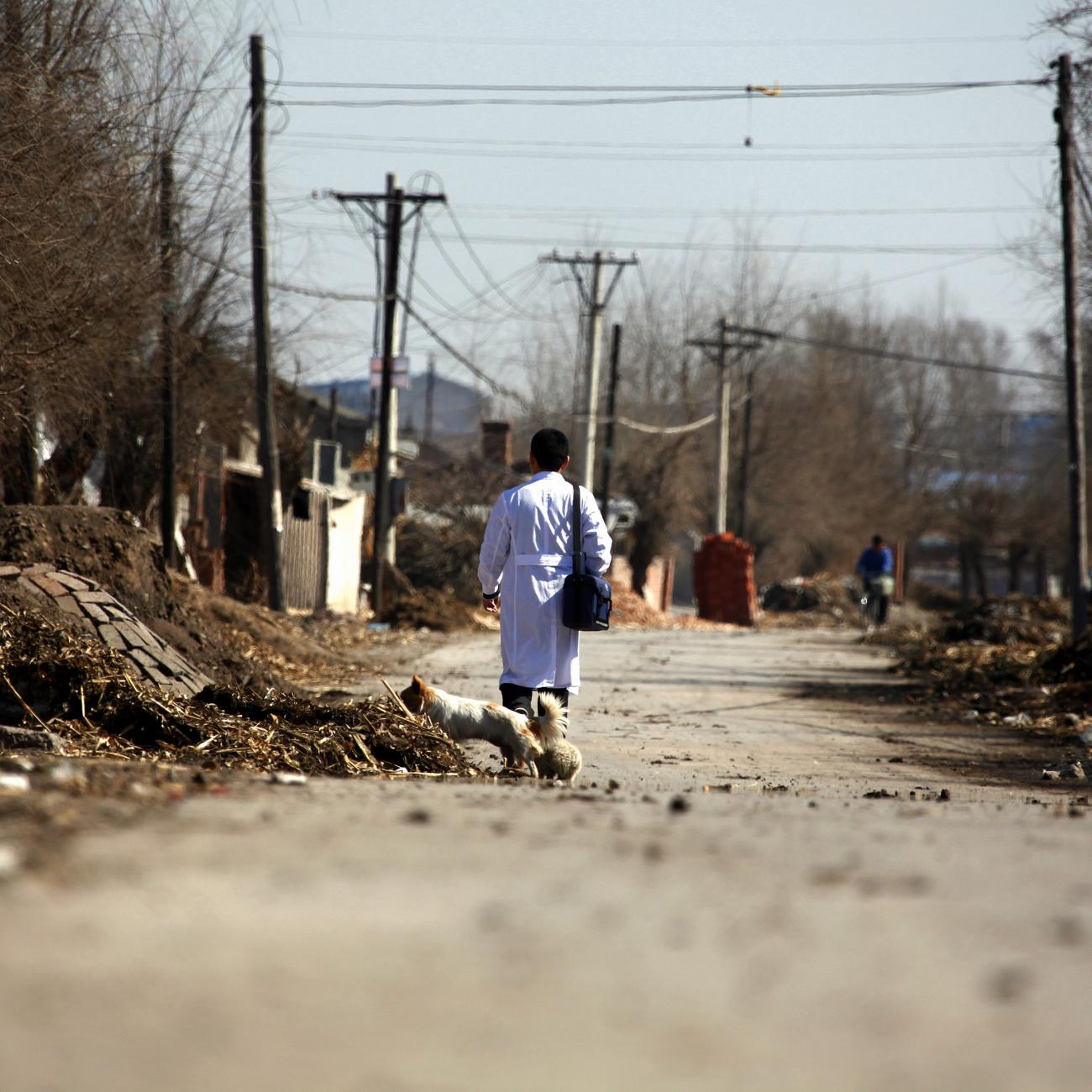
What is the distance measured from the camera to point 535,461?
751 cm

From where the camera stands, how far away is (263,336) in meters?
20.4

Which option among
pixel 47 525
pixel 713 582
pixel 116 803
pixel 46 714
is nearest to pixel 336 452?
pixel 713 582

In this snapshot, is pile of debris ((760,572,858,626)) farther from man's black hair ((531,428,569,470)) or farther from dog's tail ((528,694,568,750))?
dog's tail ((528,694,568,750))

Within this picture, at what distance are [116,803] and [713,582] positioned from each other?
37.1 metres

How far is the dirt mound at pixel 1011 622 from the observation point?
2145 cm

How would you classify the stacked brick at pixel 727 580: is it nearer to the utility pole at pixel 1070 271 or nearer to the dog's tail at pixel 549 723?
the utility pole at pixel 1070 271

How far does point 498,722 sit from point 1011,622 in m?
17.9

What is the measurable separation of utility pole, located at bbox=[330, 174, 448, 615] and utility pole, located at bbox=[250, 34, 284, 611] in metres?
5.50

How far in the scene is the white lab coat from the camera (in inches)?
287

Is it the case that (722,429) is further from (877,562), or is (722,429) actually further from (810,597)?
(877,562)

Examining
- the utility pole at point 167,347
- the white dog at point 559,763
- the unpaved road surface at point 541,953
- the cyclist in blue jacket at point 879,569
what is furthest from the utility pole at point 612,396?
the unpaved road surface at point 541,953

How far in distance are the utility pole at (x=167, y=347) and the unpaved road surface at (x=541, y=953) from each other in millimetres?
10703

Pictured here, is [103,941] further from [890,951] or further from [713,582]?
[713,582]

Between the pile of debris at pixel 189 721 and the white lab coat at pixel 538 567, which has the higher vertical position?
the white lab coat at pixel 538 567
